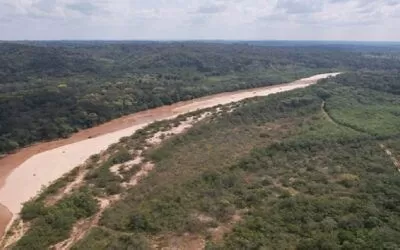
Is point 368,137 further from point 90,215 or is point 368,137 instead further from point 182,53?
point 182,53

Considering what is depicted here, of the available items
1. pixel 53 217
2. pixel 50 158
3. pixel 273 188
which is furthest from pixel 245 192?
pixel 50 158

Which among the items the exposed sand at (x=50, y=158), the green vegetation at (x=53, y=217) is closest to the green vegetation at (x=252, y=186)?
the green vegetation at (x=53, y=217)

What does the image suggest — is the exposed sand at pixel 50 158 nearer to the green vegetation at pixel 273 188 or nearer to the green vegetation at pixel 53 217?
the green vegetation at pixel 53 217

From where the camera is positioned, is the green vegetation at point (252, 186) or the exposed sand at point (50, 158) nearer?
the green vegetation at point (252, 186)

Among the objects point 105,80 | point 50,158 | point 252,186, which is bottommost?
point 105,80

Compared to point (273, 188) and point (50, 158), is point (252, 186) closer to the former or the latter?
point (273, 188)
